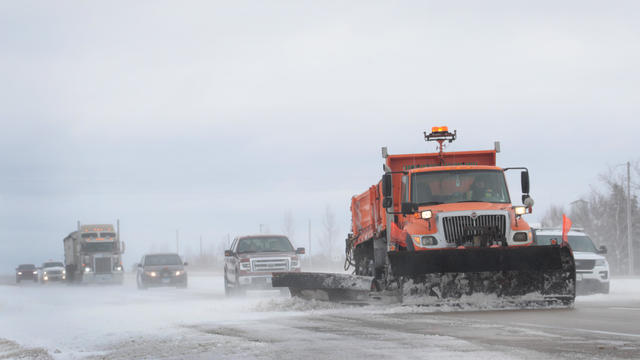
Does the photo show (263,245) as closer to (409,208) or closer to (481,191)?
(409,208)

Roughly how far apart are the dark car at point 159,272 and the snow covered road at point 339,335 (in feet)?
67.9

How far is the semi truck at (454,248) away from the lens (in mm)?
15336

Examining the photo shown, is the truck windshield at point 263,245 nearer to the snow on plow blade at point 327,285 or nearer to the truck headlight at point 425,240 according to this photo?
the snow on plow blade at point 327,285


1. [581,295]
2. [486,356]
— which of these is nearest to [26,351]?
[486,356]

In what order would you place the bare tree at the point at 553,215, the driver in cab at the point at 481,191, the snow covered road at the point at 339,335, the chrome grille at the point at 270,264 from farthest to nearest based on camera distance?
1. the bare tree at the point at 553,215
2. the chrome grille at the point at 270,264
3. the driver in cab at the point at 481,191
4. the snow covered road at the point at 339,335

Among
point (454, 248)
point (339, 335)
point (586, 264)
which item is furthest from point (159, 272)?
point (339, 335)

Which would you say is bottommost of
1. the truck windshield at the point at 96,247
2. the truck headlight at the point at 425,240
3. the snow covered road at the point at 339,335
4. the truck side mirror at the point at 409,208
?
the snow covered road at the point at 339,335

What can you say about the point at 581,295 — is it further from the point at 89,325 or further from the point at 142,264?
the point at 142,264

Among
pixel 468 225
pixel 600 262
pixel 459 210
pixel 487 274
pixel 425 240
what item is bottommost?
pixel 600 262

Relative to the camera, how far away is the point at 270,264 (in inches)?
1055

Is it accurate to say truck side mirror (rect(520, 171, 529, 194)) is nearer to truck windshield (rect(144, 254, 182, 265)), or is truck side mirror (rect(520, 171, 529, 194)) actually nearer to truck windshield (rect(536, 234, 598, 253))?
truck windshield (rect(536, 234, 598, 253))

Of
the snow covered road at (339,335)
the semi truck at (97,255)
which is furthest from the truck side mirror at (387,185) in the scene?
the semi truck at (97,255)

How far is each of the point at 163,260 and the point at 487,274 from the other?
26421 mm

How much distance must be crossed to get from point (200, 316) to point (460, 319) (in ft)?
18.8
